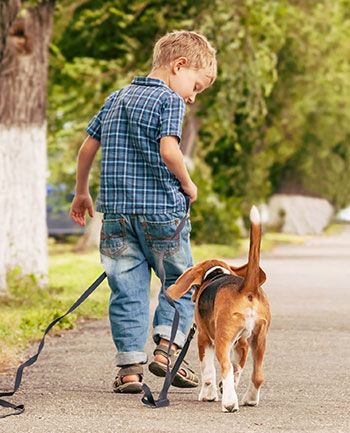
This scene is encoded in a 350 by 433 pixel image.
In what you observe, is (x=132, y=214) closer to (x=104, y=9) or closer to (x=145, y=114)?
(x=145, y=114)

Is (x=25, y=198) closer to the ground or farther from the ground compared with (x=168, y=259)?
closer to the ground

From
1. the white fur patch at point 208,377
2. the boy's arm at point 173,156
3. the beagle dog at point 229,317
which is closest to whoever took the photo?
the beagle dog at point 229,317

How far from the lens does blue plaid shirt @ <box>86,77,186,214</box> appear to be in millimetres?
7891

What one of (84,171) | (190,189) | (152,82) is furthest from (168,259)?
(152,82)

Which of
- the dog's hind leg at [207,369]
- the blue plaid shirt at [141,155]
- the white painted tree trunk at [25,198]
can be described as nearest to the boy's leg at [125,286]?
the blue plaid shirt at [141,155]

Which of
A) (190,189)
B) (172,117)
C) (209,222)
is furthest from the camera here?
(209,222)

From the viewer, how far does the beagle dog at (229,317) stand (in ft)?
23.3

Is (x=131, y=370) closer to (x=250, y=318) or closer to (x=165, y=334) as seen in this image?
(x=165, y=334)

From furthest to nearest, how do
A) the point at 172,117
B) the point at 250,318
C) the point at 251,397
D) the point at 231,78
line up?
the point at 231,78 → the point at 172,117 → the point at 251,397 → the point at 250,318

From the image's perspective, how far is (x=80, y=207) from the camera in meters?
8.30

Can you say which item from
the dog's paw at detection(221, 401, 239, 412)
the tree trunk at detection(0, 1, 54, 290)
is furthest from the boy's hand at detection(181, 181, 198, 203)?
the tree trunk at detection(0, 1, 54, 290)

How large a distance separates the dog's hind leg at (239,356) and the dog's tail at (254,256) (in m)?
0.52

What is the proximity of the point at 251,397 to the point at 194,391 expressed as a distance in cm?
73

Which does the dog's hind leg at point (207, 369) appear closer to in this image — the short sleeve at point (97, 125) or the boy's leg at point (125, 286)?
the boy's leg at point (125, 286)
